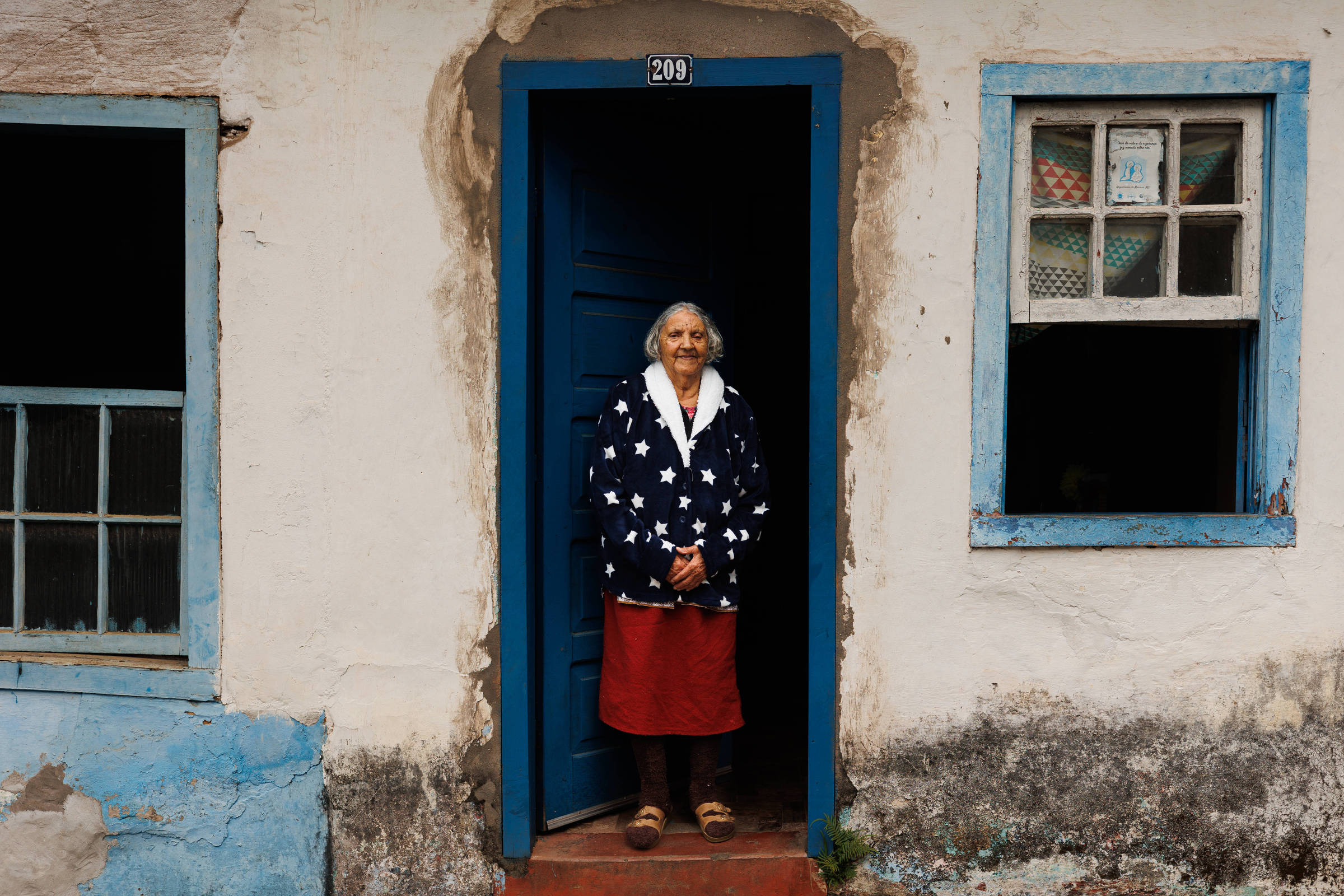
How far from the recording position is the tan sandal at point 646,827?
10.9ft

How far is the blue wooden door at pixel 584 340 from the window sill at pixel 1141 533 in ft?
4.80

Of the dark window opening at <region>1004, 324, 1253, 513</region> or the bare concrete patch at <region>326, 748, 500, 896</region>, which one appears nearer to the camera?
the bare concrete patch at <region>326, 748, 500, 896</region>

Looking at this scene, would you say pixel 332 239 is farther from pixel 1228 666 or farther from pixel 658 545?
pixel 1228 666

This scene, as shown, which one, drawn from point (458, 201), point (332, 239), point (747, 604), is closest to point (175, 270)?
point (332, 239)

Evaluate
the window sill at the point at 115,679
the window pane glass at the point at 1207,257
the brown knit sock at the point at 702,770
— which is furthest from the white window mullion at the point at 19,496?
the window pane glass at the point at 1207,257

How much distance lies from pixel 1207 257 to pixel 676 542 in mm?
2073

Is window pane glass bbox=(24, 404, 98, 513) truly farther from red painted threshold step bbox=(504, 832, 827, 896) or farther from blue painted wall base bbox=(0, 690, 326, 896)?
red painted threshold step bbox=(504, 832, 827, 896)

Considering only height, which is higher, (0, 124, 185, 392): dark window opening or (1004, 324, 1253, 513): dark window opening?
(0, 124, 185, 392): dark window opening

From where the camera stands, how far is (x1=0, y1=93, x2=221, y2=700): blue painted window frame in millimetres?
3268

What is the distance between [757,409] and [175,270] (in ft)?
11.0

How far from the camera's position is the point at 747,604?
19.5 ft

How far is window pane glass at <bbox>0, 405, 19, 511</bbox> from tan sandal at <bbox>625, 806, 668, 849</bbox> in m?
2.54

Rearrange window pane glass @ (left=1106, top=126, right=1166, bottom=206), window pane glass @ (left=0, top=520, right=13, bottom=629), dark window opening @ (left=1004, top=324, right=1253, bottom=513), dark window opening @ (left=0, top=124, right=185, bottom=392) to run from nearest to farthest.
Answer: window pane glass @ (left=1106, top=126, right=1166, bottom=206) < window pane glass @ (left=0, top=520, right=13, bottom=629) < dark window opening @ (left=1004, top=324, right=1253, bottom=513) < dark window opening @ (left=0, top=124, right=185, bottom=392)

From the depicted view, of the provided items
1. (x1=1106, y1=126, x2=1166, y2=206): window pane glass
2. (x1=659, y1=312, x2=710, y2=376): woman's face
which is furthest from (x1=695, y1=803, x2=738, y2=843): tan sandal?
(x1=1106, y1=126, x2=1166, y2=206): window pane glass
